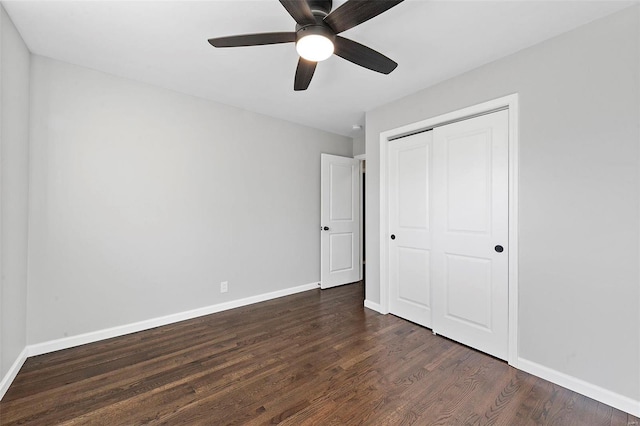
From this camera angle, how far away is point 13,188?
6.53ft

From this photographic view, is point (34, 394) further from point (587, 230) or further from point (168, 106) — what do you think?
point (587, 230)

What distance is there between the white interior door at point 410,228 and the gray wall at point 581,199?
86 centimetres

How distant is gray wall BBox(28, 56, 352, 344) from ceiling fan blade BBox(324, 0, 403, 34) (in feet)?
7.22

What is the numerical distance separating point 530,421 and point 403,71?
8.92ft

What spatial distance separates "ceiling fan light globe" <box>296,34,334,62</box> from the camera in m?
1.62

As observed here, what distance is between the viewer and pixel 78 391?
1888 mm

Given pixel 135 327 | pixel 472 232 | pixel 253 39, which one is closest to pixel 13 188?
pixel 135 327

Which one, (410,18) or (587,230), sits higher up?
(410,18)

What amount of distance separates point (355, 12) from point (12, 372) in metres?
3.26

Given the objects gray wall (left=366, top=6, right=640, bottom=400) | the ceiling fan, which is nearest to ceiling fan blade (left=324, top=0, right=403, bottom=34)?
the ceiling fan

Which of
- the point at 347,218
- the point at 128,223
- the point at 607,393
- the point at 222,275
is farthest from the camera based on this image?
the point at 347,218

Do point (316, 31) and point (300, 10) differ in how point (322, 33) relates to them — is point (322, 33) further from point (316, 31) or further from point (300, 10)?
point (300, 10)

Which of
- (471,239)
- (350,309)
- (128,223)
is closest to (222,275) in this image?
(128,223)

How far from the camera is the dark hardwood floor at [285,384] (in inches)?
65.6
